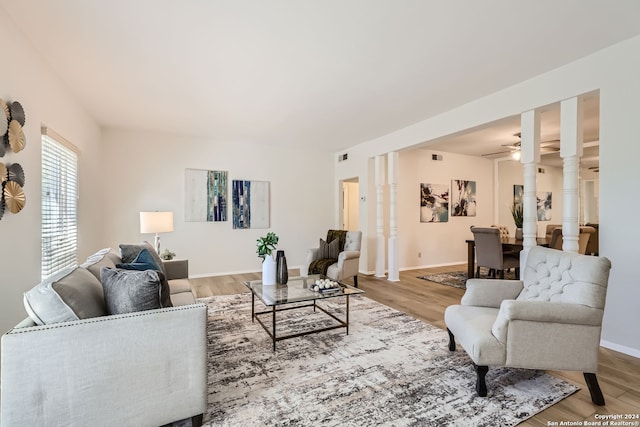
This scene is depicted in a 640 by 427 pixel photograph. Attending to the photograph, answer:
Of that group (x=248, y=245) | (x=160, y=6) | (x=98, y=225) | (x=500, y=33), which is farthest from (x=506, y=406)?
(x=98, y=225)

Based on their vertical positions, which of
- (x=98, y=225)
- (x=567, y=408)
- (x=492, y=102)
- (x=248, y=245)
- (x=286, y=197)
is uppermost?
(x=492, y=102)

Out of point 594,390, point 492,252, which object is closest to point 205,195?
Result: point 492,252

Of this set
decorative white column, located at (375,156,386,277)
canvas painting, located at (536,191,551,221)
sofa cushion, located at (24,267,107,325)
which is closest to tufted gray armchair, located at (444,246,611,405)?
sofa cushion, located at (24,267,107,325)

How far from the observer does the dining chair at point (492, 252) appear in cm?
447

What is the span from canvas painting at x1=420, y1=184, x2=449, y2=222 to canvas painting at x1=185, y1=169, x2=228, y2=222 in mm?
4214

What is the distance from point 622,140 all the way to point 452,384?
2.55 meters

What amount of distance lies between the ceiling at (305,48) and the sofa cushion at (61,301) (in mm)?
1843

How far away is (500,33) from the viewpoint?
233 centimetres

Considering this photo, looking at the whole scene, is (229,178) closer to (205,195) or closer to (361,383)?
(205,195)

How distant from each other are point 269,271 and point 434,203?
4.79 meters

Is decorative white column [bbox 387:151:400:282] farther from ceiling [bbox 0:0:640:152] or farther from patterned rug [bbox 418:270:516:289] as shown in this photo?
ceiling [bbox 0:0:640:152]

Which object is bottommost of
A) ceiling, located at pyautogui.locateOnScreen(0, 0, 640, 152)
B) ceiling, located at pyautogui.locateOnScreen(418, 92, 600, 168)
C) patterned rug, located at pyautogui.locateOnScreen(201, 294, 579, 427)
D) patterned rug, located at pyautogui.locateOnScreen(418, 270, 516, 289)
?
patterned rug, located at pyautogui.locateOnScreen(418, 270, 516, 289)

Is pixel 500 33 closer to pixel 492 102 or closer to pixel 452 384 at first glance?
pixel 492 102

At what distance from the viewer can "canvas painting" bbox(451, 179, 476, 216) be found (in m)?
6.96
